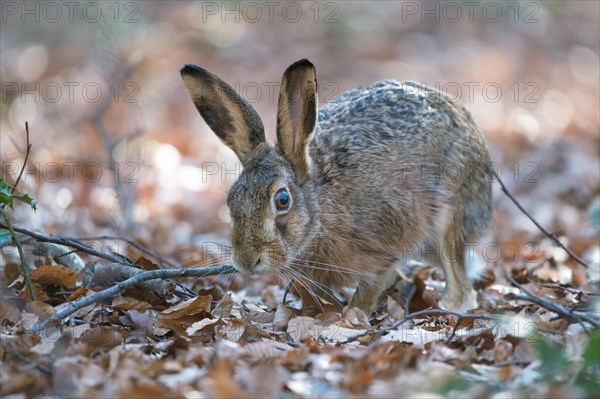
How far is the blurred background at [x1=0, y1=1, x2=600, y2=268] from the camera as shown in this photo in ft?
31.0

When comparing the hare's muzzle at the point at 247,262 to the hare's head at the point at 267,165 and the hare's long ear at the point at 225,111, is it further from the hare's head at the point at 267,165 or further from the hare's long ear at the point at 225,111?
the hare's long ear at the point at 225,111

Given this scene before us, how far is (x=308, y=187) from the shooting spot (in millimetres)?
6184

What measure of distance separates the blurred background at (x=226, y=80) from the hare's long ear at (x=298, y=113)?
7.63 feet

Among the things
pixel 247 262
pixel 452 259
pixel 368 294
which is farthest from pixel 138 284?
pixel 452 259

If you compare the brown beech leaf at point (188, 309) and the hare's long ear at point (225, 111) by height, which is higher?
the hare's long ear at point (225, 111)

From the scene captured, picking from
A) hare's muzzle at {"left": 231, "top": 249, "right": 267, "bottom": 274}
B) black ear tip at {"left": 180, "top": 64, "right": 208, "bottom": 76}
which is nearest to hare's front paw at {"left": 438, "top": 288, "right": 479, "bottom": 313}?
hare's muzzle at {"left": 231, "top": 249, "right": 267, "bottom": 274}

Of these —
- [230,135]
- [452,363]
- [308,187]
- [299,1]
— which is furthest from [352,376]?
[299,1]

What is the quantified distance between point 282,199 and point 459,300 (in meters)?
1.90

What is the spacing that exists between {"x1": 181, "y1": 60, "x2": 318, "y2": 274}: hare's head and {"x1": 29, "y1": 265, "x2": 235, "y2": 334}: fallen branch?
26cm

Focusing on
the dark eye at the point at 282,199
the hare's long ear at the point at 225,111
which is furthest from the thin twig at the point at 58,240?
the hare's long ear at the point at 225,111

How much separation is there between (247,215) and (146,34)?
1151cm

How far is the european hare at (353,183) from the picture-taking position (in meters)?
5.77

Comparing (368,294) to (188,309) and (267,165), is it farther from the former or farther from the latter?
(188,309)

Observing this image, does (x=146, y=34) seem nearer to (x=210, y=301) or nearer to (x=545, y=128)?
(x=545, y=128)
